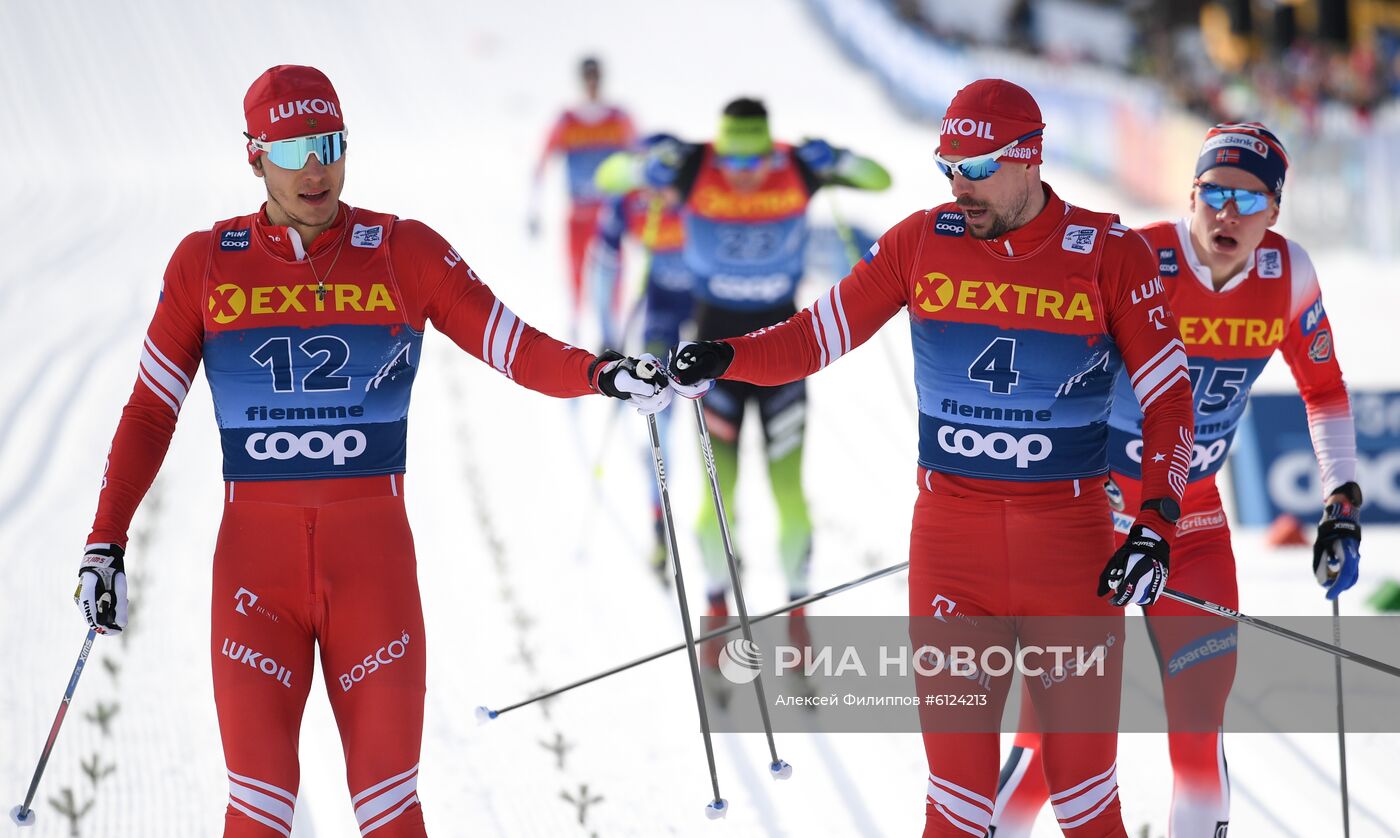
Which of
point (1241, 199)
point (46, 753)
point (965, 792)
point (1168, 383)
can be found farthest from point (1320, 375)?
point (46, 753)

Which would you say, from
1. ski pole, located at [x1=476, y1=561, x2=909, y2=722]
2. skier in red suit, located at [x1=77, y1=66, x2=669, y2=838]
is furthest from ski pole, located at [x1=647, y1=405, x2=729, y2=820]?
skier in red suit, located at [x1=77, y1=66, x2=669, y2=838]

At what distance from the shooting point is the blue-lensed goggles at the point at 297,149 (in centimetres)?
390

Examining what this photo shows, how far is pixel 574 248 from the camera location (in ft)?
43.9

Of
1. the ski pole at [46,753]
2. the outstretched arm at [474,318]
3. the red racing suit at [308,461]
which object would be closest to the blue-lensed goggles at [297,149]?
the red racing suit at [308,461]

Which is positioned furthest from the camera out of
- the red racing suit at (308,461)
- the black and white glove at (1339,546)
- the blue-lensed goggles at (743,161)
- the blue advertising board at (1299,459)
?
the blue advertising board at (1299,459)

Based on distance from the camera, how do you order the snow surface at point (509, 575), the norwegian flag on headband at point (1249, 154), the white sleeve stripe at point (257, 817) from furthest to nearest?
1. the snow surface at point (509, 575)
2. the norwegian flag on headband at point (1249, 154)
3. the white sleeve stripe at point (257, 817)

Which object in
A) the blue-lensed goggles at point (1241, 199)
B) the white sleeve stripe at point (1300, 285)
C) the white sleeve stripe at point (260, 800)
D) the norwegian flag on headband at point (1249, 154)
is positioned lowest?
the white sleeve stripe at point (260, 800)

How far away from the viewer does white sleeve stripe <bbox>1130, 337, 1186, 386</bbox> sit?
3.94 metres

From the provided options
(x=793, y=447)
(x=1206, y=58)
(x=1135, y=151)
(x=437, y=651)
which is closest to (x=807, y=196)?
(x=793, y=447)

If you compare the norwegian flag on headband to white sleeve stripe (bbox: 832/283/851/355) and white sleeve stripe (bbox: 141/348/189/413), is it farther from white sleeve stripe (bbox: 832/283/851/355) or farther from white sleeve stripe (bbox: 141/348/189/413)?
white sleeve stripe (bbox: 141/348/189/413)

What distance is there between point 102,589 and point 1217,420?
3.23 meters

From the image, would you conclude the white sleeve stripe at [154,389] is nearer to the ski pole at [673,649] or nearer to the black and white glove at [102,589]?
the black and white glove at [102,589]

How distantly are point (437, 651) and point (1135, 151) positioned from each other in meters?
16.4

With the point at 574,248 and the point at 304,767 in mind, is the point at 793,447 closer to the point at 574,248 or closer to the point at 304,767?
the point at 304,767
